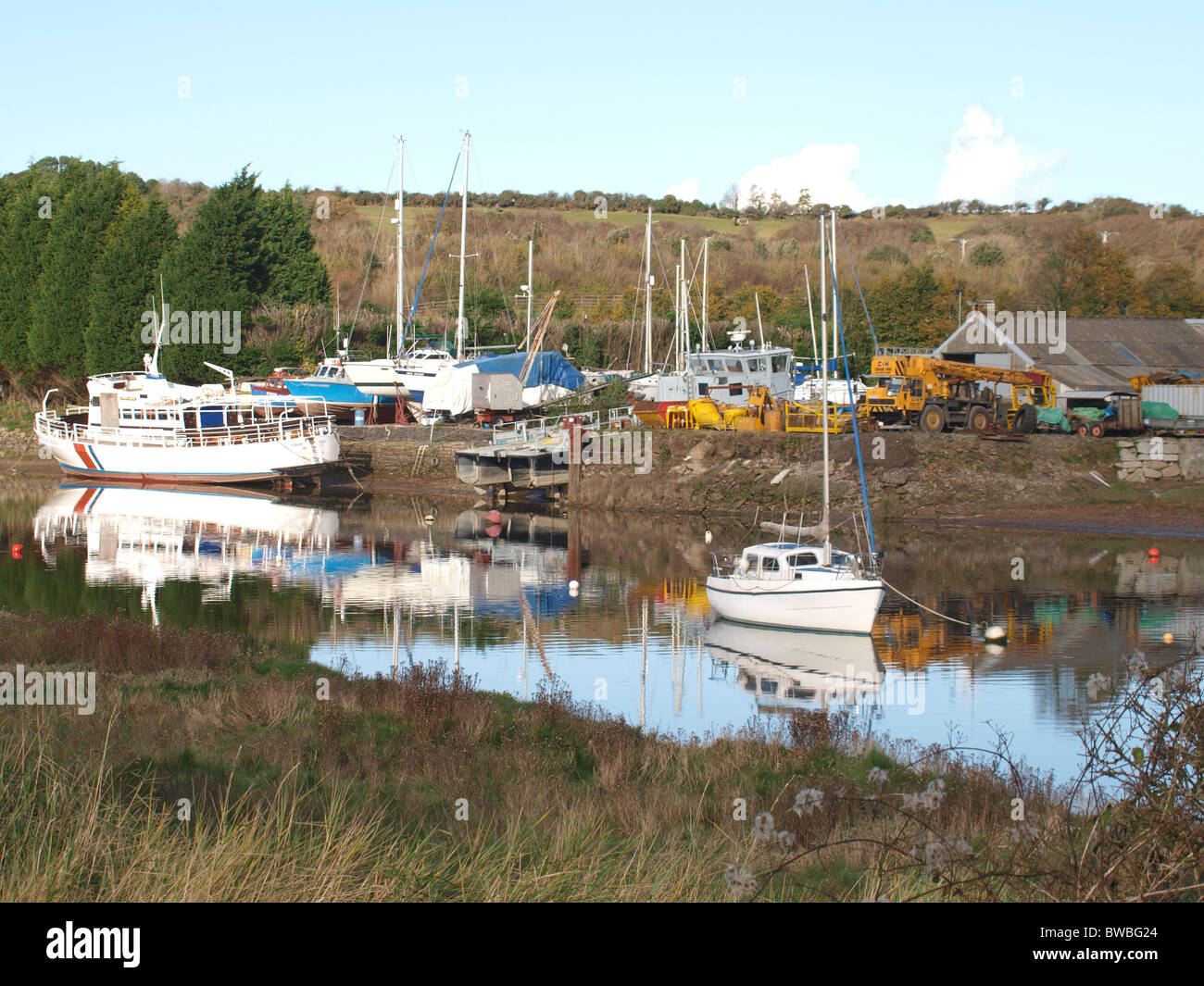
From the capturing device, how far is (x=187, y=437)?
5750 cm

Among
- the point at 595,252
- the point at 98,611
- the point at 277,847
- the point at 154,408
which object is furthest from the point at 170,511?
the point at 595,252

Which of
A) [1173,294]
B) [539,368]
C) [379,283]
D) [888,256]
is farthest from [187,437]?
[888,256]

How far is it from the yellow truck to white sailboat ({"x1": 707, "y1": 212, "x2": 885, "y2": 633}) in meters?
21.9

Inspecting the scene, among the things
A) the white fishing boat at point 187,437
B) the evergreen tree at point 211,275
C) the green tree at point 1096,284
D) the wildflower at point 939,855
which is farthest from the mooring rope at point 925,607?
the evergreen tree at point 211,275

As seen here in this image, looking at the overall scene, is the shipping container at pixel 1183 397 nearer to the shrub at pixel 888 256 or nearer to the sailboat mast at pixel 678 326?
the sailboat mast at pixel 678 326

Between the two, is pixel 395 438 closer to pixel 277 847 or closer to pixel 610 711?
pixel 610 711

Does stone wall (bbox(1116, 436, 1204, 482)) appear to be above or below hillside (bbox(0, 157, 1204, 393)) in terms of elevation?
below

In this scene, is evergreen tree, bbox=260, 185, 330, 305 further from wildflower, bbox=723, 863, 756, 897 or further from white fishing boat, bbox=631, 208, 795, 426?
wildflower, bbox=723, 863, 756, 897

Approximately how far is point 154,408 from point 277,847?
54.3 meters

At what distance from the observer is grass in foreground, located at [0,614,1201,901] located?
6828mm

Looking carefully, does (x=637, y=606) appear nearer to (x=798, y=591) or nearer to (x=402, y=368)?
(x=798, y=591)

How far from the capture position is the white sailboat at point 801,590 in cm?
2506

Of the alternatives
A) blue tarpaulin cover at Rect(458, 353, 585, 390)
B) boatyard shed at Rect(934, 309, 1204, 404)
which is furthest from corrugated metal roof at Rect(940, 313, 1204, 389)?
blue tarpaulin cover at Rect(458, 353, 585, 390)

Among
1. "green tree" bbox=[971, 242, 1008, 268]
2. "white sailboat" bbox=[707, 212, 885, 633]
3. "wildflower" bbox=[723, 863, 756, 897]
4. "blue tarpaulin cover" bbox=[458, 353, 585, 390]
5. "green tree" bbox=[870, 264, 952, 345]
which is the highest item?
"green tree" bbox=[971, 242, 1008, 268]
